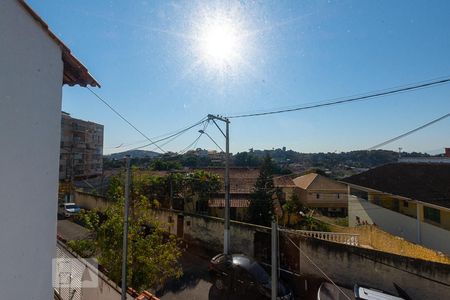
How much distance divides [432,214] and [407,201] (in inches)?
70.3

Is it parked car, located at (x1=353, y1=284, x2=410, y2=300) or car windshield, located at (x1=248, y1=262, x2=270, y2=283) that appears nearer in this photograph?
parked car, located at (x1=353, y1=284, x2=410, y2=300)

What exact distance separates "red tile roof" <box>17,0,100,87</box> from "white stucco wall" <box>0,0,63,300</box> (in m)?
0.06

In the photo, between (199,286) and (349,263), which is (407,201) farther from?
(199,286)

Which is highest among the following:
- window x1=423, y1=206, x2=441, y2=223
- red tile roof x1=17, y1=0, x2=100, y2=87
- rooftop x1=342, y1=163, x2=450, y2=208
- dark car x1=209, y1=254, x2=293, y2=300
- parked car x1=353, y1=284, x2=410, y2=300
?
red tile roof x1=17, y1=0, x2=100, y2=87

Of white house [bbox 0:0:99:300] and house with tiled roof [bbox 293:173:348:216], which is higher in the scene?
white house [bbox 0:0:99:300]

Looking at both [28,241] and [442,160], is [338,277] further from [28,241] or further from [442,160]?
[442,160]

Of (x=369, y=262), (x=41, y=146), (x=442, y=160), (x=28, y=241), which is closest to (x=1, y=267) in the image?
(x=28, y=241)

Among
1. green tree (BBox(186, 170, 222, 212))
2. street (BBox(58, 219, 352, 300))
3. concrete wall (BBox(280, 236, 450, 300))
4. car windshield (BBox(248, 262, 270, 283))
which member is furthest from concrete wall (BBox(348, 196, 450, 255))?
green tree (BBox(186, 170, 222, 212))

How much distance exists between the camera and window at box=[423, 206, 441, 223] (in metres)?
13.1

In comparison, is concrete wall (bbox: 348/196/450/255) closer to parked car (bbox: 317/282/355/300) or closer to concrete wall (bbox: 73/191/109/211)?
parked car (bbox: 317/282/355/300)

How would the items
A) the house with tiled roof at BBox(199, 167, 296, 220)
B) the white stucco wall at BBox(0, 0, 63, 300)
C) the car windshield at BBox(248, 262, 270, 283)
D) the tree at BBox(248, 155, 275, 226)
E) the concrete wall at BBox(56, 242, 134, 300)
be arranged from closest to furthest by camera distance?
1. the white stucco wall at BBox(0, 0, 63, 300)
2. the concrete wall at BBox(56, 242, 134, 300)
3. the car windshield at BBox(248, 262, 270, 283)
4. the tree at BBox(248, 155, 275, 226)
5. the house with tiled roof at BBox(199, 167, 296, 220)

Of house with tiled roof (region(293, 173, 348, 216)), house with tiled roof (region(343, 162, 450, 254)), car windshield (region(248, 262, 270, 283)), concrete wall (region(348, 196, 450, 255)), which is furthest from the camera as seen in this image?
house with tiled roof (region(293, 173, 348, 216))

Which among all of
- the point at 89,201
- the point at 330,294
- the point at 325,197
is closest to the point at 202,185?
the point at 89,201

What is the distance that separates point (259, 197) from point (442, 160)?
41.2 feet
